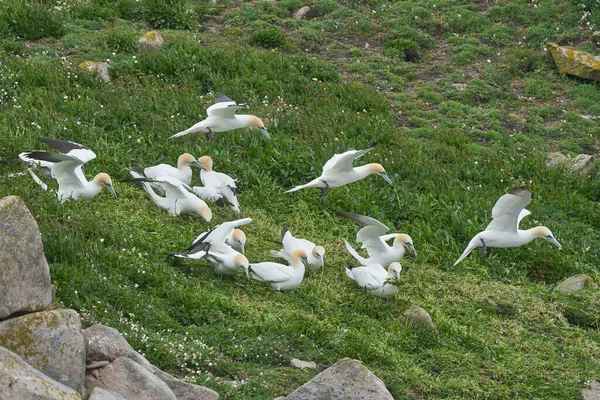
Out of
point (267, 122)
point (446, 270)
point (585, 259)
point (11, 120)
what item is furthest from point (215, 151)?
point (585, 259)

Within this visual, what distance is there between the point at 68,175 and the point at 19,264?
14.1 feet

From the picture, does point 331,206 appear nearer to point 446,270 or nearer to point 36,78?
point 446,270

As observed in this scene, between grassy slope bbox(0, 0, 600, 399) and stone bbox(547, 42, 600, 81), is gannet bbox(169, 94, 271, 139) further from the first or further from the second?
stone bbox(547, 42, 600, 81)

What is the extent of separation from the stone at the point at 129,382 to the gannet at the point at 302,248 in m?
4.03

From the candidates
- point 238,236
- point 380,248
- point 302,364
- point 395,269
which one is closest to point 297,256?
point 238,236

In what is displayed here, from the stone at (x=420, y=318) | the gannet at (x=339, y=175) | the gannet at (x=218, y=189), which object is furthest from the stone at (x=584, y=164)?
the stone at (x=420, y=318)

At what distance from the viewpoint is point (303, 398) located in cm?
725

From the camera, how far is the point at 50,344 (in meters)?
6.59

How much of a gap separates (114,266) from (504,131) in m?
8.34

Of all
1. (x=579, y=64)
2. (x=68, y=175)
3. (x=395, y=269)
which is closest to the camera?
(x=395, y=269)

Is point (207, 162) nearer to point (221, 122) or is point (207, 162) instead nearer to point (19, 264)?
point (221, 122)

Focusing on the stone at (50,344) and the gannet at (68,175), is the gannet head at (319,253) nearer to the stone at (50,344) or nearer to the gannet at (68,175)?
the gannet at (68,175)

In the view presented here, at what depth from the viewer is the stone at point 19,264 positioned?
21.8 ft

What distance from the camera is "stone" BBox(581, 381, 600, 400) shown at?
30.3ft
